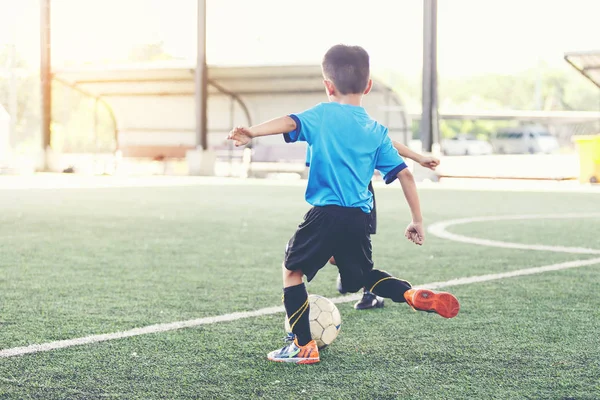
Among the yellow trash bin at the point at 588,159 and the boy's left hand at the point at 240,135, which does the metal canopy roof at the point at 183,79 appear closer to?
the yellow trash bin at the point at 588,159

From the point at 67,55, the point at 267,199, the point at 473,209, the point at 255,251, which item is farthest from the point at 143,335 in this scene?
the point at 67,55

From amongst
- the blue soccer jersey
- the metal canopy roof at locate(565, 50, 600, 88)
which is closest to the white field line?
the blue soccer jersey

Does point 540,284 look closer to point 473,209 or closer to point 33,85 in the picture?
point 473,209

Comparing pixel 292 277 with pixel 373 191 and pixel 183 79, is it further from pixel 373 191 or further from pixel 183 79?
pixel 183 79

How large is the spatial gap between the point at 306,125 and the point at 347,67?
0.28m

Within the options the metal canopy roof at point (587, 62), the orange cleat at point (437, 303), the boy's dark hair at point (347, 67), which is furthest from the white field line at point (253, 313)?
the metal canopy roof at point (587, 62)

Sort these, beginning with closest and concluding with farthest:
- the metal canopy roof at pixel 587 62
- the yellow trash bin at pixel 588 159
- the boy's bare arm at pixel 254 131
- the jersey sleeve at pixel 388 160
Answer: the boy's bare arm at pixel 254 131
the jersey sleeve at pixel 388 160
the yellow trash bin at pixel 588 159
the metal canopy roof at pixel 587 62

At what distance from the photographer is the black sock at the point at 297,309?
134 inches

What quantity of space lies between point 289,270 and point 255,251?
11.4 feet

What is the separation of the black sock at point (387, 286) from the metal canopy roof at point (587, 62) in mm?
16915

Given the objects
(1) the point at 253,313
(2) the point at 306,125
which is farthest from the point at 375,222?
(1) the point at 253,313

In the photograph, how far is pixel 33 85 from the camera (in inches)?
1721

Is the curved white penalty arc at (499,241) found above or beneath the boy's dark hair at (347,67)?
beneath

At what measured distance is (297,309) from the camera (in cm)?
340
